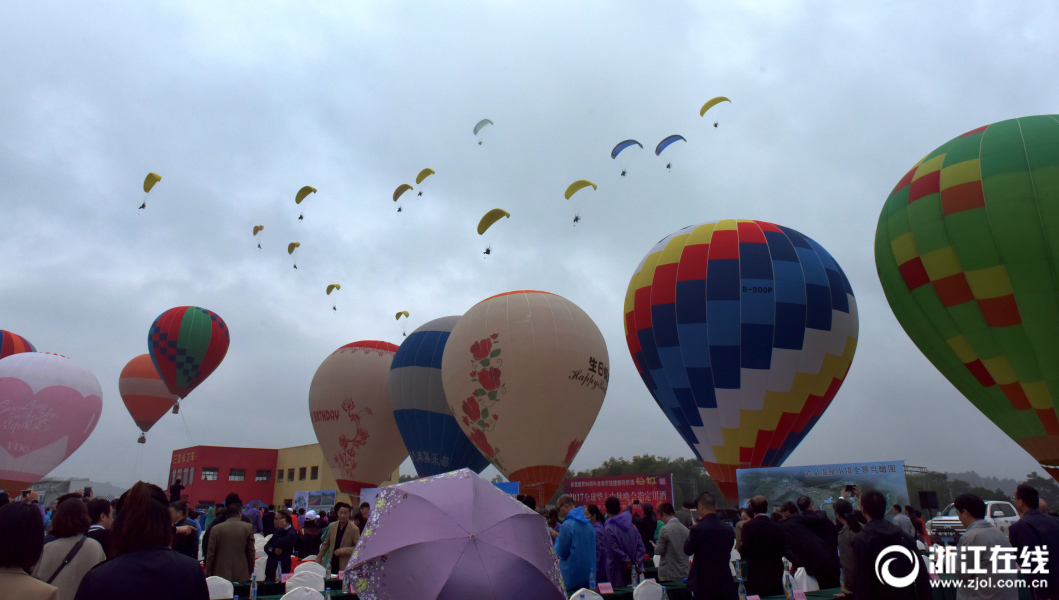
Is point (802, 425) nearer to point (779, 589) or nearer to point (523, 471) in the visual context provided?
point (523, 471)

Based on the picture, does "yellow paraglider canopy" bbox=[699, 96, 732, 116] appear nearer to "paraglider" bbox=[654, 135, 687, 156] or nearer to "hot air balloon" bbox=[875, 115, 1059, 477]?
"paraglider" bbox=[654, 135, 687, 156]

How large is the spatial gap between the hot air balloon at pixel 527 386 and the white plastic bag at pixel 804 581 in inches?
393

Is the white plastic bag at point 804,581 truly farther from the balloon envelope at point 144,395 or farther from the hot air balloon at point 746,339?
the balloon envelope at point 144,395

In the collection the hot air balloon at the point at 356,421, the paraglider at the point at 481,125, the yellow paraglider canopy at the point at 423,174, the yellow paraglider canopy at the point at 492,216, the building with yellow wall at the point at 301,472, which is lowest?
the building with yellow wall at the point at 301,472

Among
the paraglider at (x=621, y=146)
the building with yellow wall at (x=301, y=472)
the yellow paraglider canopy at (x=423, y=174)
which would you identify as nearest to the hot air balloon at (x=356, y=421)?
the yellow paraglider canopy at (x=423, y=174)

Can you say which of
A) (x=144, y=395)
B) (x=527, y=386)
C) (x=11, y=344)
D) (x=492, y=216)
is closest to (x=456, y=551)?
(x=527, y=386)

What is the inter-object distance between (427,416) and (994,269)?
15.6m

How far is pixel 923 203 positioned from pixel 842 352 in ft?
13.8

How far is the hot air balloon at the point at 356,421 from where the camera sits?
23578 millimetres

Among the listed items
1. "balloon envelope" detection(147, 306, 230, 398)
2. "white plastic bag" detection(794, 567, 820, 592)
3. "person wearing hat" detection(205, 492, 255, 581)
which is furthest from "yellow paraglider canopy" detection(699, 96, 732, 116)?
"balloon envelope" detection(147, 306, 230, 398)

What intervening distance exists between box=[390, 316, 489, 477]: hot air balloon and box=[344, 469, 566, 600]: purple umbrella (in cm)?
1681

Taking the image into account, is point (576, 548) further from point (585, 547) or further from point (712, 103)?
point (712, 103)

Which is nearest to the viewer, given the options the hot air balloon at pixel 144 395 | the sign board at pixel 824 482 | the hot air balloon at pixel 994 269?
the sign board at pixel 824 482

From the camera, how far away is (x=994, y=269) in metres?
15.0
